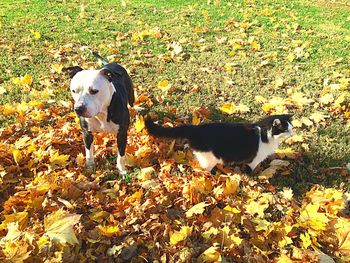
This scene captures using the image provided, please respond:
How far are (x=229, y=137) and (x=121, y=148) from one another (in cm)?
122

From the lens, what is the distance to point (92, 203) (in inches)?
144

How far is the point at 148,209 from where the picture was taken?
356 centimetres

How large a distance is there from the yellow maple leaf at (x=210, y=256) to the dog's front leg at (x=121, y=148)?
148 cm

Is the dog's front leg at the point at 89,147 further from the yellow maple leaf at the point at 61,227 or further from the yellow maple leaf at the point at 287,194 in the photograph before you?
the yellow maple leaf at the point at 287,194

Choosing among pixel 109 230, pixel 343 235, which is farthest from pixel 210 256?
pixel 343 235

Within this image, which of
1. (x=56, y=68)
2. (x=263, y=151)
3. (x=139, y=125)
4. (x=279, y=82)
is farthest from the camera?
(x=56, y=68)

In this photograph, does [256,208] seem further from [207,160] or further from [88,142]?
[88,142]

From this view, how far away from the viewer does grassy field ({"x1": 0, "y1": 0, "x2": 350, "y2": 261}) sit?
492cm

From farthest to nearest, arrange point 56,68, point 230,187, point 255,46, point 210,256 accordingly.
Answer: point 255,46 → point 56,68 → point 230,187 → point 210,256

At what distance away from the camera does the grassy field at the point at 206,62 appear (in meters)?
4.92

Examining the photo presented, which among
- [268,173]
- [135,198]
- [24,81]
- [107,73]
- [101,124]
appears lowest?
[268,173]

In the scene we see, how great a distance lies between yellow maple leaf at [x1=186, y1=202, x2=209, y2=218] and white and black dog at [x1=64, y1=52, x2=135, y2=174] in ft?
3.29

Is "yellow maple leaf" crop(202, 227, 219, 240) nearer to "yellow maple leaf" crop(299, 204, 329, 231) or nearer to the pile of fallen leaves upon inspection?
the pile of fallen leaves

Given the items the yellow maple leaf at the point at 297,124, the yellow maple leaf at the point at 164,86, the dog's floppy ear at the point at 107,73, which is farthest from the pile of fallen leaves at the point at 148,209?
the yellow maple leaf at the point at 164,86
